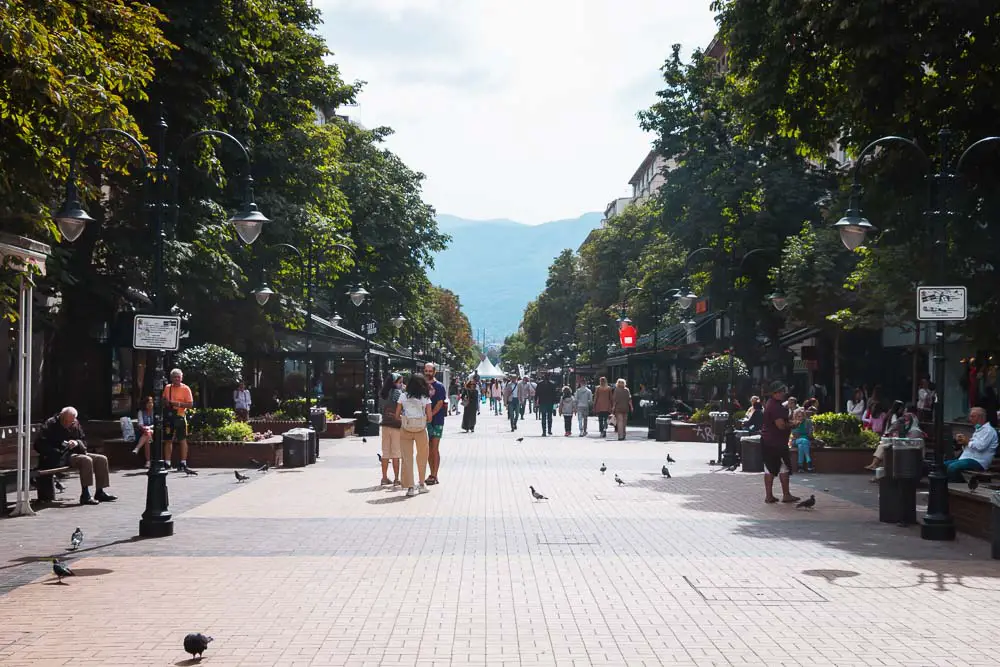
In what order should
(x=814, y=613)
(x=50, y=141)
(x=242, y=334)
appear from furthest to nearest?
(x=242, y=334) < (x=50, y=141) < (x=814, y=613)

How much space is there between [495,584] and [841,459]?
13.8 meters

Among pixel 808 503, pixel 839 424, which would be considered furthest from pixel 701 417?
pixel 808 503

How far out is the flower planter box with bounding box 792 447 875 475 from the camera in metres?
21.9

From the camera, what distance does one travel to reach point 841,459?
2192cm

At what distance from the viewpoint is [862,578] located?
33.6 ft

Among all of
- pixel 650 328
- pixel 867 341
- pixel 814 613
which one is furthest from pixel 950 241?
pixel 650 328

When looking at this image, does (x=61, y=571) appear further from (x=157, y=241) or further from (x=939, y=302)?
(x=939, y=302)

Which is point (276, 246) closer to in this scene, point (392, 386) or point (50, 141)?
point (392, 386)

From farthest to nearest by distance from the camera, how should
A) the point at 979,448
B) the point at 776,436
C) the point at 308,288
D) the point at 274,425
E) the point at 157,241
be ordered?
the point at 274,425
the point at 308,288
the point at 776,436
the point at 979,448
the point at 157,241

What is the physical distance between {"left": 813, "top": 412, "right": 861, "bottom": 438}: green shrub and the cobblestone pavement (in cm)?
527

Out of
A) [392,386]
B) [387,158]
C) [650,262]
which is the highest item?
[387,158]

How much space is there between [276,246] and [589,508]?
16659 mm

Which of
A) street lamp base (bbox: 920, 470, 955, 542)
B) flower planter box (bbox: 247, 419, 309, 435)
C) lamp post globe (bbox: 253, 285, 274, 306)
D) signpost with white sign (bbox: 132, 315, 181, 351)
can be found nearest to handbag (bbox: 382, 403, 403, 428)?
signpost with white sign (bbox: 132, 315, 181, 351)

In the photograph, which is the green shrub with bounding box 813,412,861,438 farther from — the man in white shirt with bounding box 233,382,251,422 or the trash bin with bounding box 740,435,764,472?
the man in white shirt with bounding box 233,382,251,422
